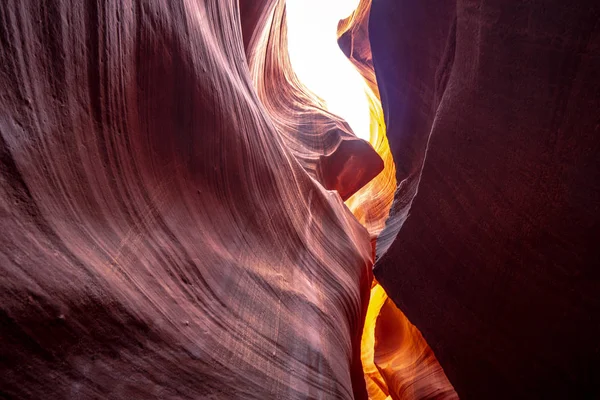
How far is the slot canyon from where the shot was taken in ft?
5.05

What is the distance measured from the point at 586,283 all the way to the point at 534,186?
597 millimetres

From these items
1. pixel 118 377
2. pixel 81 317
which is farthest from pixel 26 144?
pixel 118 377

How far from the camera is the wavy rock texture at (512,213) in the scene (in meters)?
1.96

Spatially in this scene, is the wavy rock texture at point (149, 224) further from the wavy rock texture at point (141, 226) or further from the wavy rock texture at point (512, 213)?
the wavy rock texture at point (512, 213)

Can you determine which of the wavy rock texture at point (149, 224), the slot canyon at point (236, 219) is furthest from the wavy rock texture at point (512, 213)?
the wavy rock texture at point (149, 224)

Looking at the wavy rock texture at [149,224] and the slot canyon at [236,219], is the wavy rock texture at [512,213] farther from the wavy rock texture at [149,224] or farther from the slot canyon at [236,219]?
the wavy rock texture at [149,224]

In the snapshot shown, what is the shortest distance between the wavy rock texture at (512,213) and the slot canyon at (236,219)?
0.01 meters

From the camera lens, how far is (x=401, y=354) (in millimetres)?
8414

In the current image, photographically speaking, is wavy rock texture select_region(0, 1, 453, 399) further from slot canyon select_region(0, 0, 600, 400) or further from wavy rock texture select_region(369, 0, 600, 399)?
wavy rock texture select_region(369, 0, 600, 399)

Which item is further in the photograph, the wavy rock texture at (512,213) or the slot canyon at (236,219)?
the wavy rock texture at (512,213)

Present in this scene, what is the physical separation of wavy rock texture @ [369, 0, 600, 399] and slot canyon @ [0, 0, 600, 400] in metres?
0.01

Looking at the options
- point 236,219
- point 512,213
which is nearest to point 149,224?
point 236,219

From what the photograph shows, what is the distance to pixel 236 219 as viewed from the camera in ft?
10.0

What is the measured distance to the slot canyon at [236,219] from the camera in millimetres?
1538
